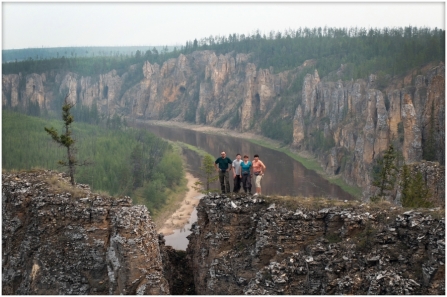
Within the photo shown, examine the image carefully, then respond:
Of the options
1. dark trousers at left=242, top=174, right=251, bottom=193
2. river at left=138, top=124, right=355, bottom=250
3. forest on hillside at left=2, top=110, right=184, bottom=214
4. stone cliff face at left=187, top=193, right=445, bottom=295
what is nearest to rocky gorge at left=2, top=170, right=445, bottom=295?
stone cliff face at left=187, top=193, right=445, bottom=295

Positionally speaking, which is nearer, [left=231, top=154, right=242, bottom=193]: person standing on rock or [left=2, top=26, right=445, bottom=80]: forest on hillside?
[left=231, top=154, right=242, bottom=193]: person standing on rock

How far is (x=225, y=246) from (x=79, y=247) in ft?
15.9

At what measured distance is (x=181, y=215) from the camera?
50.4 metres

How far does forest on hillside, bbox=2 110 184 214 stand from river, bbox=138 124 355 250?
5416mm

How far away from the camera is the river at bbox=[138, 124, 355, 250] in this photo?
56.5 metres

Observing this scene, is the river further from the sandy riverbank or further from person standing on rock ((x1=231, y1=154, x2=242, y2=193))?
person standing on rock ((x1=231, y1=154, x2=242, y2=193))

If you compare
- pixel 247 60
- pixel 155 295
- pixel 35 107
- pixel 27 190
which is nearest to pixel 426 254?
pixel 155 295

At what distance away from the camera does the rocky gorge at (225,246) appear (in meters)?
14.6

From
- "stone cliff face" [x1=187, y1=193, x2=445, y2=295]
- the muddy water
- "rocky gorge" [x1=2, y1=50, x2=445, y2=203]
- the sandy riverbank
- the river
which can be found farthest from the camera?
the muddy water

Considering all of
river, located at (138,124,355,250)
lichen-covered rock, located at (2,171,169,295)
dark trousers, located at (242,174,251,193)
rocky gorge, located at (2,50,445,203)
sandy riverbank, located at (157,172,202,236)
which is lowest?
sandy riverbank, located at (157,172,202,236)

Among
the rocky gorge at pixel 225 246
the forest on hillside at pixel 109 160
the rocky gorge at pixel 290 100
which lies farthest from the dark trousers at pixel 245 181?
the forest on hillside at pixel 109 160

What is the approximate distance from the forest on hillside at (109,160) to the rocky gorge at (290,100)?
2083 centimetres

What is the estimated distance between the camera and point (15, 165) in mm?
52844

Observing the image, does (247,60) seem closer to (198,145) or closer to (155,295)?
(198,145)
